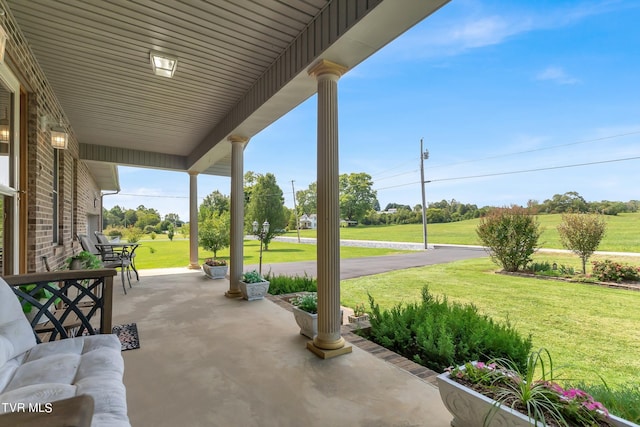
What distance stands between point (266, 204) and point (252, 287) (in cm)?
1387

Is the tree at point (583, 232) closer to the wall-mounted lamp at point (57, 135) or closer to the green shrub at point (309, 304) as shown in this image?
the green shrub at point (309, 304)

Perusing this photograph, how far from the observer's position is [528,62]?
11125 mm

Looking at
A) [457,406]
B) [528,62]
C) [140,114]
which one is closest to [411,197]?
[528,62]

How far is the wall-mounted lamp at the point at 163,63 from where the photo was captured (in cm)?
289

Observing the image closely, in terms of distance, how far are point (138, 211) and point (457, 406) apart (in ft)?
106

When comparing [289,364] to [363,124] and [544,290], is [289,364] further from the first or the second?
[363,124]

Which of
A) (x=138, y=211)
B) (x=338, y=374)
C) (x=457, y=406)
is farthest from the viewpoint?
(x=138, y=211)

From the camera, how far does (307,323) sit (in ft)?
10.0

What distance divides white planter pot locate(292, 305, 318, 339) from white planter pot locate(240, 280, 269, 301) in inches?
60.8

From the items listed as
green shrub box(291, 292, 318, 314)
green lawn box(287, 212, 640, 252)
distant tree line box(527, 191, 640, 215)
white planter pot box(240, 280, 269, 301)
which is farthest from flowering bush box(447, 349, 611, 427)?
distant tree line box(527, 191, 640, 215)

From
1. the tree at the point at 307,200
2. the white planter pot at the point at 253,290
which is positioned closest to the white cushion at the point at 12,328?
the white planter pot at the point at 253,290

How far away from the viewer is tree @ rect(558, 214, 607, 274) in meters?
7.09

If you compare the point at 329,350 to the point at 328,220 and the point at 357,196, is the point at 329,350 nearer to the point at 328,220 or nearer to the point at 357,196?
the point at 328,220

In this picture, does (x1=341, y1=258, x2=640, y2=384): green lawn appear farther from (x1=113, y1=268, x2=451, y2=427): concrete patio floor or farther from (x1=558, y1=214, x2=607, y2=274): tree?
(x1=113, y1=268, x2=451, y2=427): concrete patio floor
